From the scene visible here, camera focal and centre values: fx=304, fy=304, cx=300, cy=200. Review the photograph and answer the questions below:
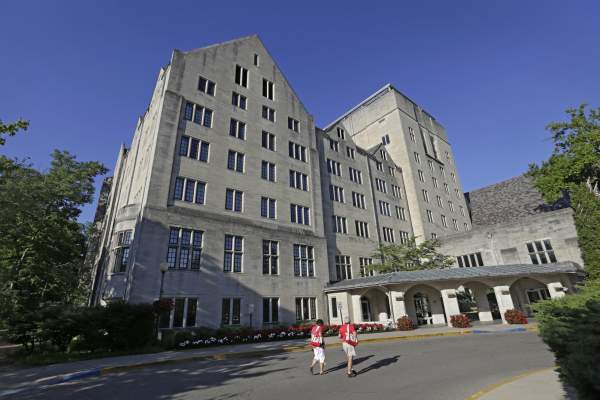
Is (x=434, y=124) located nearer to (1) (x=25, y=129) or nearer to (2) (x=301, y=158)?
(2) (x=301, y=158)

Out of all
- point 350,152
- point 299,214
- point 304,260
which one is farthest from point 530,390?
point 350,152

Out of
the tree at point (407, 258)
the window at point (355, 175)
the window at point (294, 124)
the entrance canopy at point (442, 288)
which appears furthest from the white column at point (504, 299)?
the window at point (294, 124)

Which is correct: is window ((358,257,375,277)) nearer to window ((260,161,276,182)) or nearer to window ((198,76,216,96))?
window ((260,161,276,182))

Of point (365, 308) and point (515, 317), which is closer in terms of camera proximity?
point (515, 317)

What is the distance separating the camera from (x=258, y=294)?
24.7 m

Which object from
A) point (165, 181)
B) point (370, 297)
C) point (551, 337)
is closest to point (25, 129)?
point (165, 181)

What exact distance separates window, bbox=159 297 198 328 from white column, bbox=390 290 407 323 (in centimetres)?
1607

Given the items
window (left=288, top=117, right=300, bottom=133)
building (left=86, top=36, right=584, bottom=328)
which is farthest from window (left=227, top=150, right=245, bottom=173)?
window (left=288, top=117, right=300, bottom=133)

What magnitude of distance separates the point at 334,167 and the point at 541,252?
85.0 feet

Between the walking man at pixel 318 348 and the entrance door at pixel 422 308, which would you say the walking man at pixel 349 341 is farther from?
the entrance door at pixel 422 308

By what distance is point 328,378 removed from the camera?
9492mm

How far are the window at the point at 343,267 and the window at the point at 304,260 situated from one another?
15.1 ft

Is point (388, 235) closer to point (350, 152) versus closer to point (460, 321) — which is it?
point (350, 152)

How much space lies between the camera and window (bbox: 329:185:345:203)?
36531 millimetres
